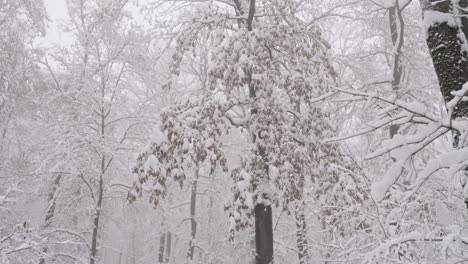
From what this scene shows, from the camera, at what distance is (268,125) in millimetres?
6312

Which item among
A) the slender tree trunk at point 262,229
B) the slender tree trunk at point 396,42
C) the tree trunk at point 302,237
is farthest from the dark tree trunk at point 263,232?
the slender tree trunk at point 396,42

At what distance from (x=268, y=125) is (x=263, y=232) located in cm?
207

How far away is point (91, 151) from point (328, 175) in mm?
6240

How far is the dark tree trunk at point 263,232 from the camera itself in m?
6.83

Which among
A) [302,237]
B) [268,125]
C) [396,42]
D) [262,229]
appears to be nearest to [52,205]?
[262,229]

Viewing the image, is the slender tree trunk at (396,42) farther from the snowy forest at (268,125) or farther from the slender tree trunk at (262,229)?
the slender tree trunk at (262,229)

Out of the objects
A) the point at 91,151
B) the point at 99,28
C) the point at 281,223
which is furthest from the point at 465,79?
the point at 281,223

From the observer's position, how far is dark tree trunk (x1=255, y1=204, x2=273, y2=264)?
6828 mm

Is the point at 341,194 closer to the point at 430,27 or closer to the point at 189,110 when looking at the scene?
the point at 189,110

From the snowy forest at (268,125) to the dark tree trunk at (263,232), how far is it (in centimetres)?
2

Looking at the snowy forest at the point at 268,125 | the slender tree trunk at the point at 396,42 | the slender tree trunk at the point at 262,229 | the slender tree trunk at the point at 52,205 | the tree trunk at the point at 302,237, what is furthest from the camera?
the slender tree trunk at the point at 52,205

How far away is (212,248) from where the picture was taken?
17.7 m

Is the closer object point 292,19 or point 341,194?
point 341,194

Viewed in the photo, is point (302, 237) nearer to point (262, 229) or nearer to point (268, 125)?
point (262, 229)
